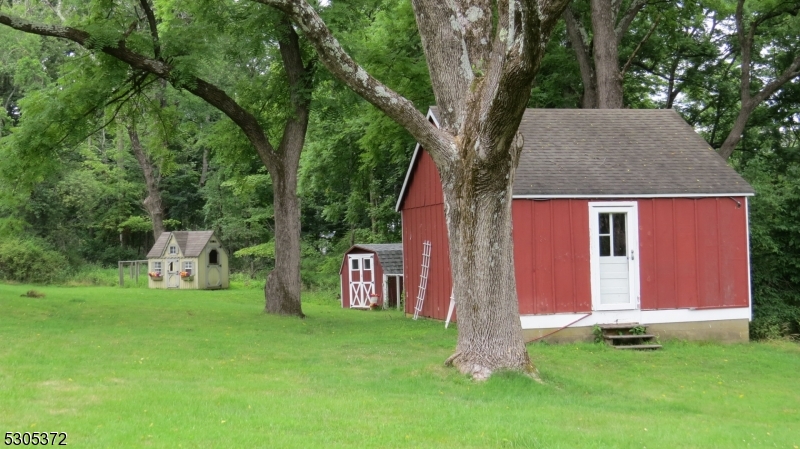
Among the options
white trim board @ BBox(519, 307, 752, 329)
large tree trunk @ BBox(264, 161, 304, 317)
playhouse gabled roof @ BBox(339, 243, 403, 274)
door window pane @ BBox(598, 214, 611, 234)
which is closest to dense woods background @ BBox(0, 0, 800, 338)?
large tree trunk @ BBox(264, 161, 304, 317)

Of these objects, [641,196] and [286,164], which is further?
Answer: [286,164]

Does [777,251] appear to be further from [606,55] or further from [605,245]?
[606,55]

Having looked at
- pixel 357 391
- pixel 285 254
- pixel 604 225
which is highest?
pixel 604 225

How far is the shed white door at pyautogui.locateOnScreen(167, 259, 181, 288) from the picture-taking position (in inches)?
1332

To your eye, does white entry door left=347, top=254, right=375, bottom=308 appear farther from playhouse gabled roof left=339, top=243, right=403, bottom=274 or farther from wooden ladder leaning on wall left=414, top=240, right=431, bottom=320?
wooden ladder leaning on wall left=414, top=240, right=431, bottom=320

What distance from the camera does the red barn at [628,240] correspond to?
52.4 ft

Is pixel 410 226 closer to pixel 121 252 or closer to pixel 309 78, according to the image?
pixel 309 78

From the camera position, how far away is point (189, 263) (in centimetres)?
3359

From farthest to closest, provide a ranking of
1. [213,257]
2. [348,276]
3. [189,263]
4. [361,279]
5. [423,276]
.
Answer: [213,257]
[189,263]
[348,276]
[361,279]
[423,276]

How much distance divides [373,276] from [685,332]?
12.5 m

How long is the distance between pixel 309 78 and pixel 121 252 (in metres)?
33.1

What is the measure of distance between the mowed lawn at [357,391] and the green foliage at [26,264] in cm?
1657

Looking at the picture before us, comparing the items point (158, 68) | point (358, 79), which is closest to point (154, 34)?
point (158, 68)

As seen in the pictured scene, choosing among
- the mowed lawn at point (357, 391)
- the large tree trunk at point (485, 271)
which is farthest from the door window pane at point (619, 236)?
the large tree trunk at point (485, 271)
